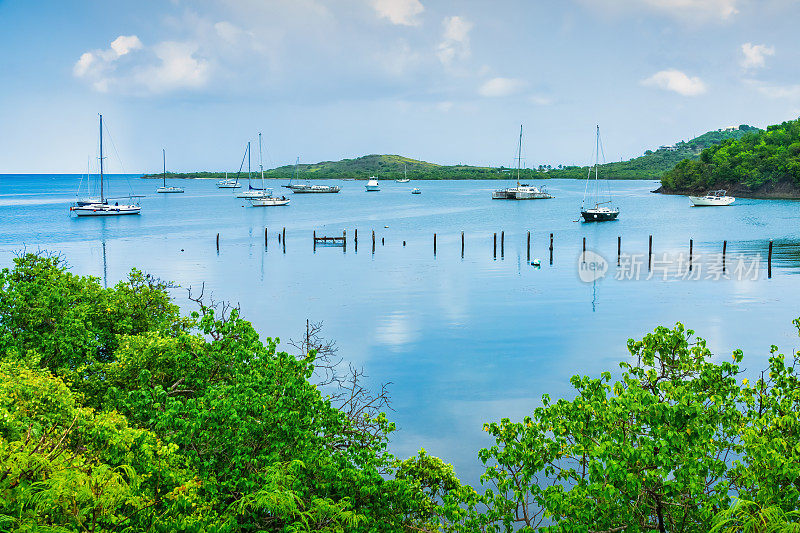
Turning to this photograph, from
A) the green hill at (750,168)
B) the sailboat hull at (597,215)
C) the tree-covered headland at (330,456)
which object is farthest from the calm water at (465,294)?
the green hill at (750,168)

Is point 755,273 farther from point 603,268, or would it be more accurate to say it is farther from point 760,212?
point 760,212

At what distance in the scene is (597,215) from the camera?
288 ft

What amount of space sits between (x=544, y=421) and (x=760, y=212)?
4165 inches

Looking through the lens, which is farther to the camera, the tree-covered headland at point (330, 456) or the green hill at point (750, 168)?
the green hill at point (750, 168)

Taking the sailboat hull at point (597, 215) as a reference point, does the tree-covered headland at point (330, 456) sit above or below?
below

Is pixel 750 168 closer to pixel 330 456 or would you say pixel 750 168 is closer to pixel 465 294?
pixel 465 294

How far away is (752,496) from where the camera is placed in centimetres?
870

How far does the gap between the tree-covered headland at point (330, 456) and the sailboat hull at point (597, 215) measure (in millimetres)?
78757

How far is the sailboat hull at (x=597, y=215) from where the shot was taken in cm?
8712

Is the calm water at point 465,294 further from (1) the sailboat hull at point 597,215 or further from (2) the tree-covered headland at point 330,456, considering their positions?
(2) the tree-covered headland at point 330,456

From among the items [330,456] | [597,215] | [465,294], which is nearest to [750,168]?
[597,215]


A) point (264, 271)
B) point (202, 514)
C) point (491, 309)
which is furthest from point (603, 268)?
point (202, 514)

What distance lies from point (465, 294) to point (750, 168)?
120 m

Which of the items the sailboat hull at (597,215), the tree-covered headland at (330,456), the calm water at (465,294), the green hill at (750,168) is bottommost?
the calm water at (465,294)
